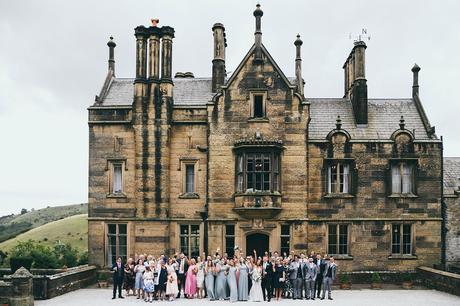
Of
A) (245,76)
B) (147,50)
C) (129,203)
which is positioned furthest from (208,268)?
(147,50)

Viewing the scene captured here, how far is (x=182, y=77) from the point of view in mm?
34500

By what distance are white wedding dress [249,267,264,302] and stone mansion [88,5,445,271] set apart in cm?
632

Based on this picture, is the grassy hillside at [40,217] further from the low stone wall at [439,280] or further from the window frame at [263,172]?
the low stone wall at [439,280]

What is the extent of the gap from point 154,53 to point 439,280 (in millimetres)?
19945

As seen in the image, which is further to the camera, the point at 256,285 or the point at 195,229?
the point at 195,229

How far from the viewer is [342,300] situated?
75.6 feet

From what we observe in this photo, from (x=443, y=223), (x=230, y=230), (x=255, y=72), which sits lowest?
(x=230, y=230)

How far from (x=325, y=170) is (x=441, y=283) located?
27.9ft

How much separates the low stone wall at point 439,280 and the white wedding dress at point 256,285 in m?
9.35

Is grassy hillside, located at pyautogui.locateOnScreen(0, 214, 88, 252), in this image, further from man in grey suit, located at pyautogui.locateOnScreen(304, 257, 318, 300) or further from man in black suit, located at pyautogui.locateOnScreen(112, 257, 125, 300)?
man in grey suit, located at pyautogui.locateOnScreen(304, 257, 318, 300)

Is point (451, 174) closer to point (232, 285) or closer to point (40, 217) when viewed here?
point (232, 285)

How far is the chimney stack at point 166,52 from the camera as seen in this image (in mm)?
30109

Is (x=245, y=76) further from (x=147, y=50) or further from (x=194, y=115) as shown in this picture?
(x=147, y=50)

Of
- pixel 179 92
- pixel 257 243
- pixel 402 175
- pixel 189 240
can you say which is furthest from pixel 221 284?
pixel 179 92
